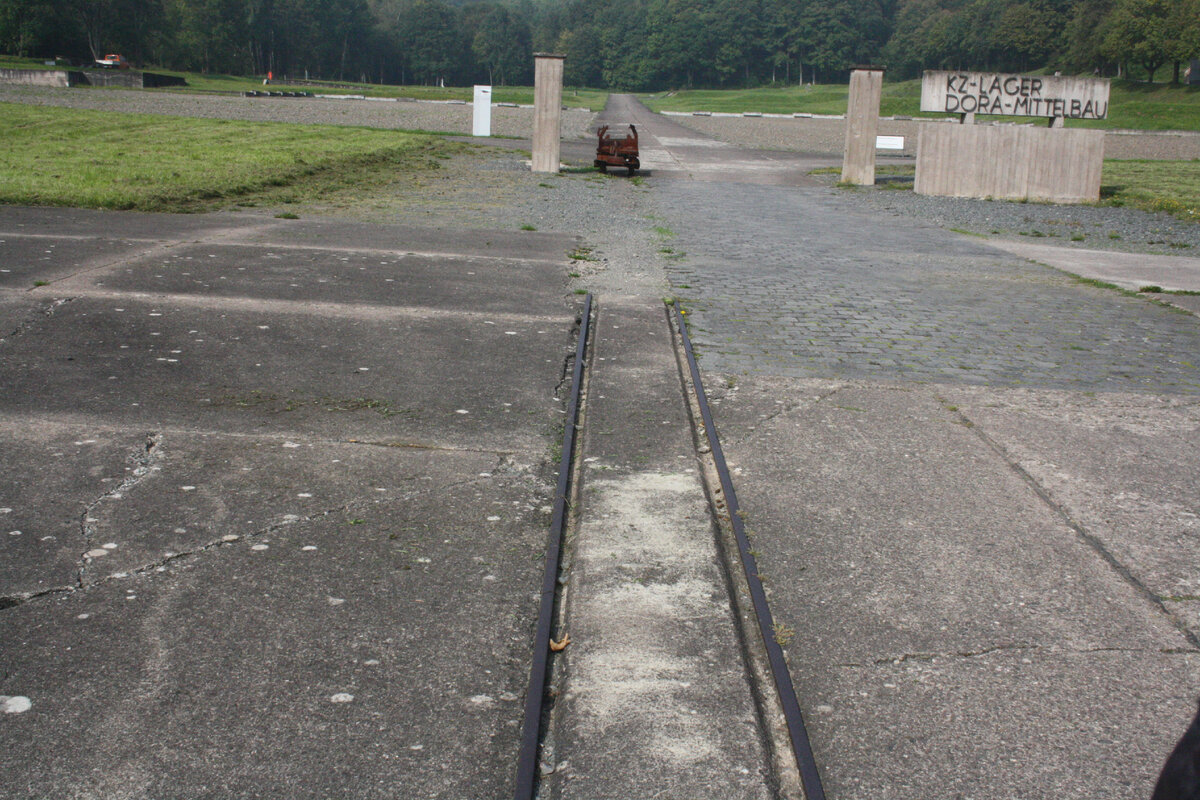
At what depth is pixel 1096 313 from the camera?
10164mm

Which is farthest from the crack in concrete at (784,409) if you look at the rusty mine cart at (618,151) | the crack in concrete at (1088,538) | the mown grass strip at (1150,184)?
the rusty mine cart at (618,151)

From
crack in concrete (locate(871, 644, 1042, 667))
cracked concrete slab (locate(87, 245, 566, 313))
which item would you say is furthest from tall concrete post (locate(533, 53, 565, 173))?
crack in concrete (locate(871, 644, 1042, 667))

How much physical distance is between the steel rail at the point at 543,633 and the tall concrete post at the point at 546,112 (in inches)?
706

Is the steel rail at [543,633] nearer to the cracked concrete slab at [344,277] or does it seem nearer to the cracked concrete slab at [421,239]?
the cracked concrete slab at [344,277]

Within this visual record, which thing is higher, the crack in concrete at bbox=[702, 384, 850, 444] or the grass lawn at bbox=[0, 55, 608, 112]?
the grass lawn at bbox=[0, 55, 608, 112]

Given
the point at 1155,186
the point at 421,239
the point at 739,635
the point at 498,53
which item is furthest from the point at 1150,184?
the point at 498,53

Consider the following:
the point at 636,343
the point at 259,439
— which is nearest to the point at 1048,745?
the point at 259,439

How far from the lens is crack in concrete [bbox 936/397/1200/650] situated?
398 cm

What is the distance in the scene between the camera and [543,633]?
143 inches

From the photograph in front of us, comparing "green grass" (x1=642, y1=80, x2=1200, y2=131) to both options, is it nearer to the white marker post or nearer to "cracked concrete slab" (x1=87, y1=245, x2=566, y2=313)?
the white marker post

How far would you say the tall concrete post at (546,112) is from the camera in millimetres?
22969

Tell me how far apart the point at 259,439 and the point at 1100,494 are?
174 inches

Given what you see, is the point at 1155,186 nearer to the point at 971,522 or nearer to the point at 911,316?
the point at 911,316

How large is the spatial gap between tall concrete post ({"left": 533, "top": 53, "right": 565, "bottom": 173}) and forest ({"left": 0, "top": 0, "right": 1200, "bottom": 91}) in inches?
3175
